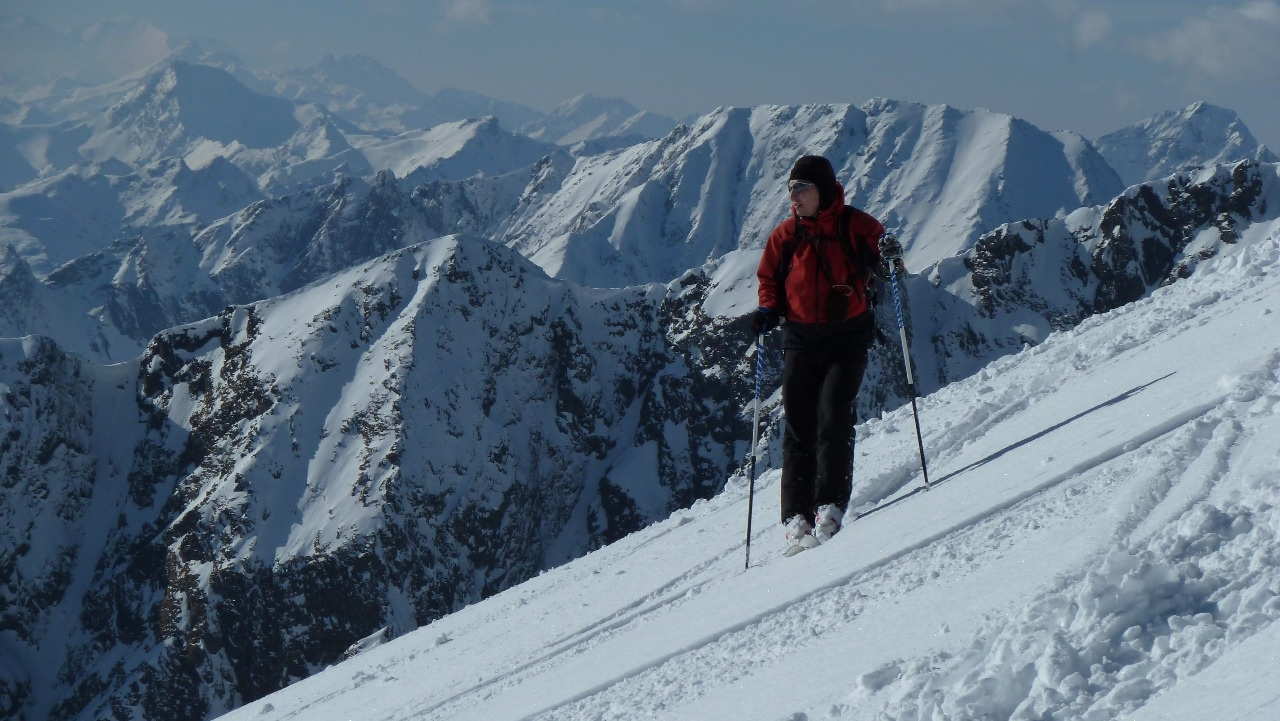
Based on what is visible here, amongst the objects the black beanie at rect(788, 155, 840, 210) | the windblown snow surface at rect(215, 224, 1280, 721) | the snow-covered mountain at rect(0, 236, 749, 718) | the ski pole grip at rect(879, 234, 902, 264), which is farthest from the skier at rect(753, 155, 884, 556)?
the snow-covered mountain at rect(0, 236, 749, 718)

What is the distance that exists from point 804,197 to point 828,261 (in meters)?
0.53

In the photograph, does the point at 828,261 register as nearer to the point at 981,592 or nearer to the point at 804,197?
the point at 804,197

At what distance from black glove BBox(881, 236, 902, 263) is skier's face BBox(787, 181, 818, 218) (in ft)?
2.17

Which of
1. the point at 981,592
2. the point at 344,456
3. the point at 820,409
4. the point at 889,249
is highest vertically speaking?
the point at 344,456

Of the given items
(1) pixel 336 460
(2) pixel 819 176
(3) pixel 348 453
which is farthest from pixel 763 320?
(1) pixel 336 460

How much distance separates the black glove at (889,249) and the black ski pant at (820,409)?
24.1 inches

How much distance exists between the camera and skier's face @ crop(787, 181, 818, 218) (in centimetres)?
789

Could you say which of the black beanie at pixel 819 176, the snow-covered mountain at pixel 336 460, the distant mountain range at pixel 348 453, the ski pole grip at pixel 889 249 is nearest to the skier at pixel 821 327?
the black beanie at pixel 819 176

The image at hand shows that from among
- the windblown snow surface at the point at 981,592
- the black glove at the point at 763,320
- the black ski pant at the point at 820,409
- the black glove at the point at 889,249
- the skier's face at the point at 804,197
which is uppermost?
the skier's face at the point at 804,197

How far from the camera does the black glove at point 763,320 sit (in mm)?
8414

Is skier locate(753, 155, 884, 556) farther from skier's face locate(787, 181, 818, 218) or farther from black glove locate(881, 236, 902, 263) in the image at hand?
black glove locate(881, 236, 902, 263)

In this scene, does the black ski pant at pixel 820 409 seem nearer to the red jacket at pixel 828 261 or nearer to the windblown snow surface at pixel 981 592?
the red jacket at pixel 828 261

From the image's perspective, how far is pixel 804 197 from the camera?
793cm

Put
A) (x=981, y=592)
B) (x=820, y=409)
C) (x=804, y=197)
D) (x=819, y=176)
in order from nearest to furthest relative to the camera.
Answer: (x=981, y=592)
(x=819, y=176)
(x=804, y=197)
(x=820, y=409)
